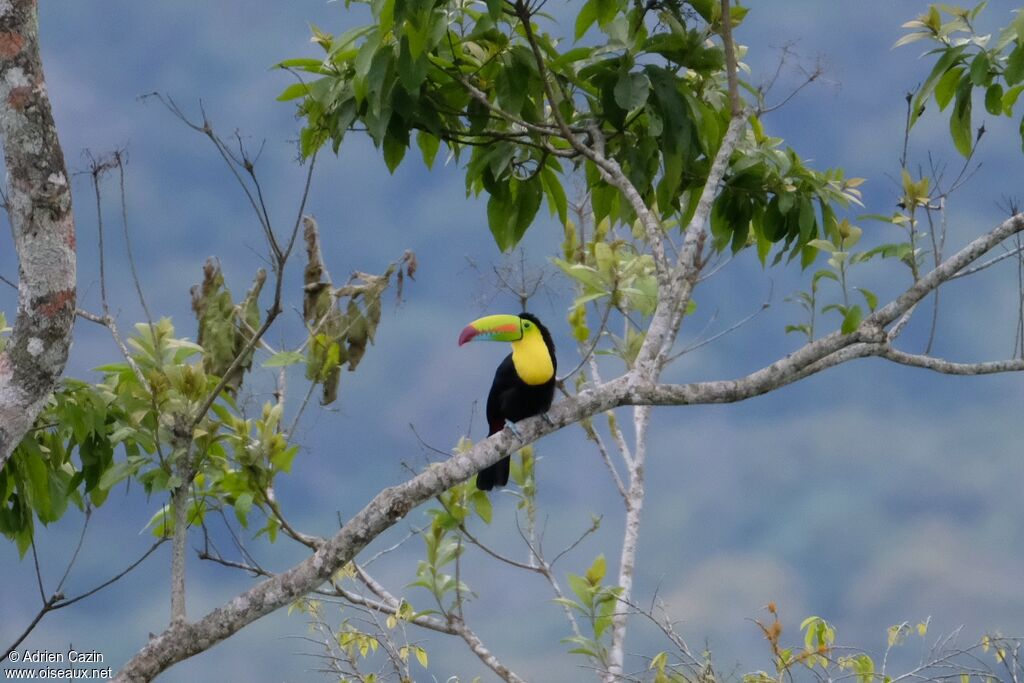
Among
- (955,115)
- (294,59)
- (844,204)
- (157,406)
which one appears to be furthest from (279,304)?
(955,115)

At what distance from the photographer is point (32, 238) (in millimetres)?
3582

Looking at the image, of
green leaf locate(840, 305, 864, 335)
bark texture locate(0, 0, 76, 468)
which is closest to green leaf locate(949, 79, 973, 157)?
green leaf locate(840, 305, 864, 335)

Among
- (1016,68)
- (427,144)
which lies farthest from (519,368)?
(1016,68)

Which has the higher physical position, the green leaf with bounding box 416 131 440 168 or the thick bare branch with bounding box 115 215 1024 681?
the green leaf with bounding box 416 131 440 168

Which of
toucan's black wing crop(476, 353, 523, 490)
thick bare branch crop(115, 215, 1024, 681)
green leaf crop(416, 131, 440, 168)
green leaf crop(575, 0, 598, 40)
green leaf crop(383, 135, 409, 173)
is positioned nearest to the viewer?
thick bare branch crop(115, 215, 1024, 681)

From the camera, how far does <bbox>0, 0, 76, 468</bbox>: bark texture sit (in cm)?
356

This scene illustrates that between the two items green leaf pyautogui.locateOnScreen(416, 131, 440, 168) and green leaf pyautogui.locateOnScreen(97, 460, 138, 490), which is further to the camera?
green leaf pyautogui.locateOnScreen(416, 131, 440, 168)

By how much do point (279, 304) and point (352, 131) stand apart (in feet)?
2.78

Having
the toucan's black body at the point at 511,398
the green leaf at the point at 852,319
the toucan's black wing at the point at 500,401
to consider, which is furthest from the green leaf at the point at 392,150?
the green leaf at the point at 852,319

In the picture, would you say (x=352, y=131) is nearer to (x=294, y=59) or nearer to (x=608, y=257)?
(x=294, y=59)

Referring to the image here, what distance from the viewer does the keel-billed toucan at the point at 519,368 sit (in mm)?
4918

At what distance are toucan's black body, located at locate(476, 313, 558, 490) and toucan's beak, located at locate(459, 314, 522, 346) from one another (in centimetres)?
11

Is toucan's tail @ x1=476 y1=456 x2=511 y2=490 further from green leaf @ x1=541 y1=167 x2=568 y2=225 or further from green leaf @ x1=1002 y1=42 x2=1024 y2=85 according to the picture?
green leaf @ x1=1002 y1=42 x2=1024 y2=85

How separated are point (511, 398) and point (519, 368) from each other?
161 millimetres
